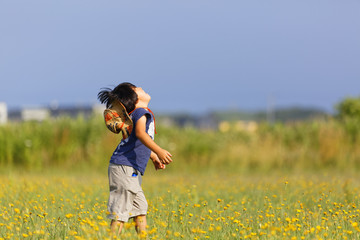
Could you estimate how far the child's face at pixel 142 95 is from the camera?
5249 mm

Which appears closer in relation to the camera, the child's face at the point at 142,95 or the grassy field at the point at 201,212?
the grassy field at the point at 201,212

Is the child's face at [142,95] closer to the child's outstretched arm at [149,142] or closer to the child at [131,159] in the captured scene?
the child at [131,159]

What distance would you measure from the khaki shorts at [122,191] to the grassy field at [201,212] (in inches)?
7.8

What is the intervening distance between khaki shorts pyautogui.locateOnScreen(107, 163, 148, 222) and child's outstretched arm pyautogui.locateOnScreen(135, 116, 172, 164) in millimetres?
348

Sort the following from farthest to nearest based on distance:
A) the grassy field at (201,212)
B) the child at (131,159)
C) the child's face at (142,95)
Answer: the child's face at (142,95), the child at (131,159), the grassy field at (201,212)

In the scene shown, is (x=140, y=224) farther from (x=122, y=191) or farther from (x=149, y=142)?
(x=149, y=142)

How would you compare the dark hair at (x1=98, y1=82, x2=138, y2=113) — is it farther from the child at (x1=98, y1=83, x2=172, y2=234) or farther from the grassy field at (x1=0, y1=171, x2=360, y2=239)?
the grassy field at (x1=0, y1=171, x2=360, y2=239)

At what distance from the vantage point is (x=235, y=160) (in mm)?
15016

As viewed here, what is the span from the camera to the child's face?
17.2ft

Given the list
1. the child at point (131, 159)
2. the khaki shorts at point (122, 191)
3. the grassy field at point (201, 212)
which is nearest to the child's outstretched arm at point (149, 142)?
the child at point (131, 159)

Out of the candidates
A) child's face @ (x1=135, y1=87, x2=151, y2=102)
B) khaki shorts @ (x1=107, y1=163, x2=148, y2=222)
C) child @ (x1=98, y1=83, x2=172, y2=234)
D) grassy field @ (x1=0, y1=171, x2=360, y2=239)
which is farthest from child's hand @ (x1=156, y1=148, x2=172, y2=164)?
child's face @ (x1=135, y1=87, x2=151, y2=102)

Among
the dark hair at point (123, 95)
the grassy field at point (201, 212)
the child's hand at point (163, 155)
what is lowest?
the grassy field at point (201, 212)

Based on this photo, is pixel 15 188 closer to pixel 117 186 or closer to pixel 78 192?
pixel 78 192

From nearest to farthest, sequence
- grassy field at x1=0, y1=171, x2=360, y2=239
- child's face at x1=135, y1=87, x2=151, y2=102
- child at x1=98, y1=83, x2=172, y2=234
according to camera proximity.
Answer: grassy field at x1=0, y1=171, x2=360, y2=239
child at x1=98, y1=83, x2=172, y2=234
child's face at x1=135, y1=87, x2=151, y2=102
